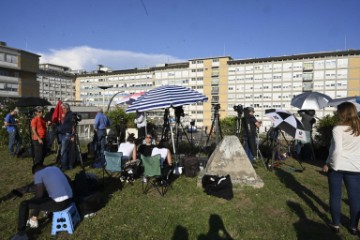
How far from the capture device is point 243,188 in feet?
19.4

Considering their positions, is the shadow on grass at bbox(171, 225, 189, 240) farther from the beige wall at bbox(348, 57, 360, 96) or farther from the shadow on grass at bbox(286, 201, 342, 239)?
the beige wall at bbox(348, 57, 360, 96)

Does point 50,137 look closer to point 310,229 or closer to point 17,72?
point 310,229

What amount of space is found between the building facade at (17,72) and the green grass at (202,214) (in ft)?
166

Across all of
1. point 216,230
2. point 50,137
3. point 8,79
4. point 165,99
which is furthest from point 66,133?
point 8,79

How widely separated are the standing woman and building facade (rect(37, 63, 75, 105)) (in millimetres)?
81597

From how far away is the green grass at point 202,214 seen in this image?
12.9 feet

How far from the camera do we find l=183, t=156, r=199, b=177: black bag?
697 centimetres

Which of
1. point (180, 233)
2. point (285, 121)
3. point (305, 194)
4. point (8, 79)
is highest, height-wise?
point (8, 79)

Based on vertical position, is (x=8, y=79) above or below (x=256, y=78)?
below

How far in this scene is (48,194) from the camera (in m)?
4.03

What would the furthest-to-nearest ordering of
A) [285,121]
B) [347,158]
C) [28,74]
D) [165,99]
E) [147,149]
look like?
[28,74]
[285,121]
[147,149]
[165,99]
[347,158]

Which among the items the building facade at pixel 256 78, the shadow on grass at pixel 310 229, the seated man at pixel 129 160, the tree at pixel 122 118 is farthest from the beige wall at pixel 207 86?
the shadow on grass at pixel 310 229

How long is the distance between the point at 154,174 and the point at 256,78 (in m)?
69.1

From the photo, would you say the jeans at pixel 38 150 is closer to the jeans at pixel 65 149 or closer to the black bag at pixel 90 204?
the jeans at pixel 65 149
